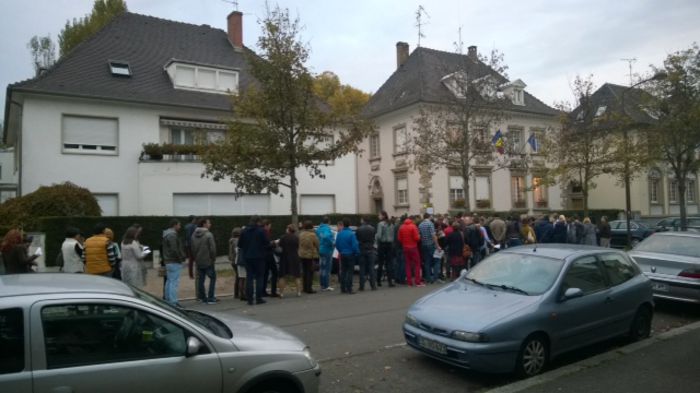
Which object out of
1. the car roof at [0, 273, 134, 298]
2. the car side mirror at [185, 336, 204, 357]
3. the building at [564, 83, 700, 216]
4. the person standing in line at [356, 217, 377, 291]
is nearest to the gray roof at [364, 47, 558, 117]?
the building at [564, 83, 700, 216]

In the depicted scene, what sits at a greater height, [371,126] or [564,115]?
[564,115]

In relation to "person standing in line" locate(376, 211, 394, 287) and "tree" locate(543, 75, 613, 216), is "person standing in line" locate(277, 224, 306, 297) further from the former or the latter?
"tree" locate(543, 75, 613, 216)

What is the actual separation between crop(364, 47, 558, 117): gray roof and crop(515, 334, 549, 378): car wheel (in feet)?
86.1

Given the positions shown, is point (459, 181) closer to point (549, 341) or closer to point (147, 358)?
point (549, 341)

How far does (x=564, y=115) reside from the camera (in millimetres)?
26469

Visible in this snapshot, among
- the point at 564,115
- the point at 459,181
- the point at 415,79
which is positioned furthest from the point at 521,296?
the point at 415,79

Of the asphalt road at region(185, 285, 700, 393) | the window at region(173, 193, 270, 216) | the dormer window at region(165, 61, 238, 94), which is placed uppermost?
the dormer window at region(165, 61, 238, 94)

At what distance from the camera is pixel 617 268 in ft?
24.9

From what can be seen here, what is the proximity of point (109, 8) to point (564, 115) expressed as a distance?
3310 cm

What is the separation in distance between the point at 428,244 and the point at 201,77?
701 inches

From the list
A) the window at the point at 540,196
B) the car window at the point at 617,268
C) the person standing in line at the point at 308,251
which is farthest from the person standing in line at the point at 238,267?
the window at the point at 540,196

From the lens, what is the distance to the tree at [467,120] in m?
23.0

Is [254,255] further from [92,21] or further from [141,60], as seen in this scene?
[92,21]

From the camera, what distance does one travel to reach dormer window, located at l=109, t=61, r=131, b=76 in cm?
2467
